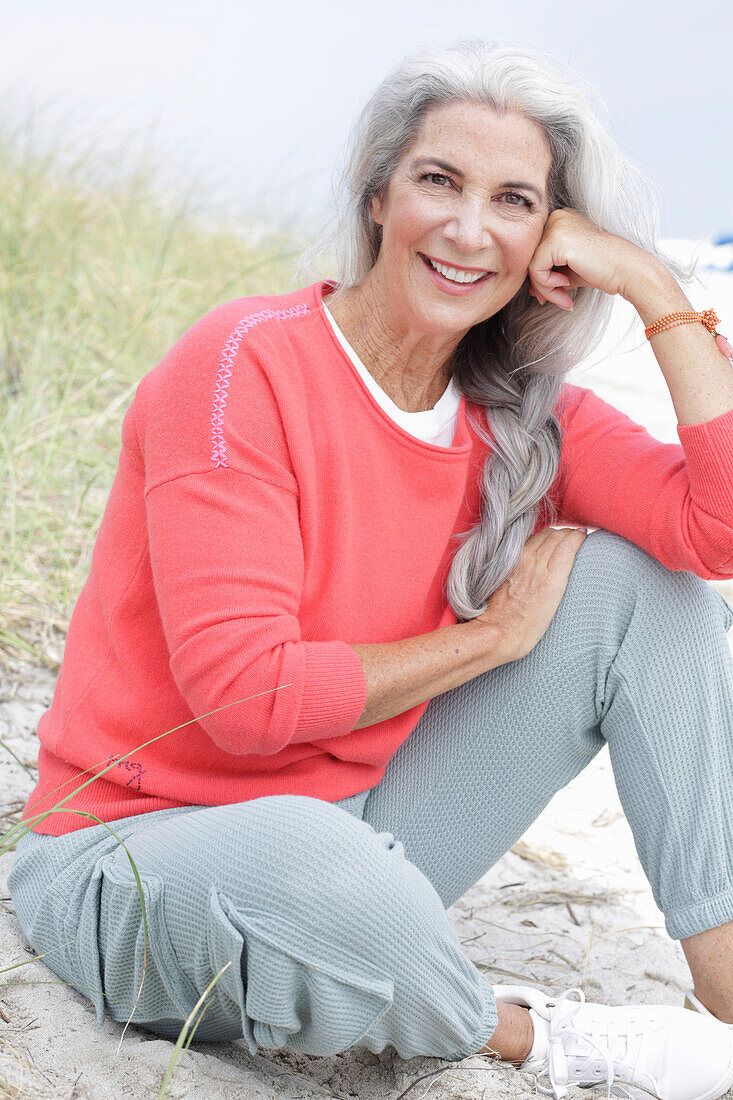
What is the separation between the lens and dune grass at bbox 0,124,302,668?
332 centimetres

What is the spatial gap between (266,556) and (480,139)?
817mm

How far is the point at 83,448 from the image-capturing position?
3795 millimetres

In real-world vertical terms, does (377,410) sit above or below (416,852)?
above

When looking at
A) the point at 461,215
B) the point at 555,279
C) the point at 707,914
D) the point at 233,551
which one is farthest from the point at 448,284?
the point at 707,914

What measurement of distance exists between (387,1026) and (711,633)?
0.88 meters

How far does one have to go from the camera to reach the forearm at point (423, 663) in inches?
73.5

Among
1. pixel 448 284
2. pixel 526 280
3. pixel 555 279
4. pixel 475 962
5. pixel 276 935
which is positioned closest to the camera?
pixel 276 935

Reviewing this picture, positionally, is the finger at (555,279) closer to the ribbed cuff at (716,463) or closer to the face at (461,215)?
the face at (461,215)

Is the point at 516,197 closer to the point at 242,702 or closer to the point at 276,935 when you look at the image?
the point at 242,702

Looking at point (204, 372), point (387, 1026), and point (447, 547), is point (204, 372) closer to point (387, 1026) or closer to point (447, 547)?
point (447, 547)

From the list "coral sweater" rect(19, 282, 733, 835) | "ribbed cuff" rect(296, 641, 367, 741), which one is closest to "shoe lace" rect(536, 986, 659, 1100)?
"coral sweater" rect(19, 282, 733, 835)

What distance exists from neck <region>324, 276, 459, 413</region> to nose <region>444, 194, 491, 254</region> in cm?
20

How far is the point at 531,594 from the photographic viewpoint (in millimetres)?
2062

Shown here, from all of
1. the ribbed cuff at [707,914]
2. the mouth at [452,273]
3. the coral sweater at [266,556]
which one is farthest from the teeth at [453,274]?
the ribbed cuff at [707,914]
